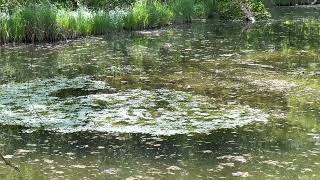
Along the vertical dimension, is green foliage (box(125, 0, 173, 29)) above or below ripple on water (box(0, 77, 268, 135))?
above

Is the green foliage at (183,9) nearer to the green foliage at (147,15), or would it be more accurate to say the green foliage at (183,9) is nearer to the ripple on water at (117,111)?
the green foliage at (147,15)

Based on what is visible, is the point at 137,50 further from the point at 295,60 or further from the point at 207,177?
the point at 207,177

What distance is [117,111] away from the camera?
708cm

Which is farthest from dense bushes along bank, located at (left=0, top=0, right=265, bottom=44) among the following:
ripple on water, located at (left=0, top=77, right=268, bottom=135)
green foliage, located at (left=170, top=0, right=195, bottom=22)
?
ripple on water, located at (left=0, top=77, right=268, bottom=135)

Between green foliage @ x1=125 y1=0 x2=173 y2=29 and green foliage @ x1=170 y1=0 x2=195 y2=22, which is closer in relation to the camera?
green foliage @ x1=125 y1=0 x2=173 y2=29

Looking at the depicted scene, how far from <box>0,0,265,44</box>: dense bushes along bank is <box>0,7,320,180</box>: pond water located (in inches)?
33.8

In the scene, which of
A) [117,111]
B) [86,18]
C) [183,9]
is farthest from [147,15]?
[117,111]

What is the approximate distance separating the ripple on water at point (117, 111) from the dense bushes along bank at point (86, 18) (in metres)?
5.39

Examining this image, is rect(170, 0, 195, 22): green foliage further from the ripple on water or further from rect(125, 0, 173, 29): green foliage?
the ripple on water

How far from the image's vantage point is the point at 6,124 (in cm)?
656

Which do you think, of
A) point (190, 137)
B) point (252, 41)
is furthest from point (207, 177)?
point (252, 41)

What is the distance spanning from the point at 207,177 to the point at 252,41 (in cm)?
1043

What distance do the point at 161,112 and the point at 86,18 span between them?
895 cm

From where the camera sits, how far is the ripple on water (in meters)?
6.37
